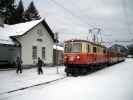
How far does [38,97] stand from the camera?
9.56 metres

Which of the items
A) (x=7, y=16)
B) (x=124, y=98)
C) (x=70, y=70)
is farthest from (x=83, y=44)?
(x=7, y=16)

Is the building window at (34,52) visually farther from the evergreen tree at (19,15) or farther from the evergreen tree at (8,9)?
the evergreen tree at (19,15)

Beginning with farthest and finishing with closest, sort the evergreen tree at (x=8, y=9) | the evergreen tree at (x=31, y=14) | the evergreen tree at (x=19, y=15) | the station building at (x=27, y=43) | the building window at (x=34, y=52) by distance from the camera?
1. the evergreen tree at (x=31, y=14)
2. the evergreen tree at (x=19, y=15)
3. the evergreen tree at (x=8, y=9)
4. the building window at (x=34, y=52)
5. the station building at (x=27, y=43)

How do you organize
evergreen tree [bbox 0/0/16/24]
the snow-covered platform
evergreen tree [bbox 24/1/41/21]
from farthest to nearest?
evergreen tree [bbox 24/1/41/21]
evergreen tree [bbox 0/0/16/24]
the snow-covered platform

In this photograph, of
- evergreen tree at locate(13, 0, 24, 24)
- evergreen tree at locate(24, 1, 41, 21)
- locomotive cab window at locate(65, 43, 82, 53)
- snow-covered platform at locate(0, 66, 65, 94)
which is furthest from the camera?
evergreen tree at locate(24, 1, 41, 21)

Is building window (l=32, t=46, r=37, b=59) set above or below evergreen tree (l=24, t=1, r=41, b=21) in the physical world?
below

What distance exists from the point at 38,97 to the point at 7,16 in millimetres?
51512

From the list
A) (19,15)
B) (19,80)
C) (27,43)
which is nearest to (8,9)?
(19,15)

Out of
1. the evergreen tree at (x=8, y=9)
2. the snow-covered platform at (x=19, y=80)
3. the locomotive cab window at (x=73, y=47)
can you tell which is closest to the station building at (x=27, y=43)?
the snow-covered platform at (x=19, y=80)

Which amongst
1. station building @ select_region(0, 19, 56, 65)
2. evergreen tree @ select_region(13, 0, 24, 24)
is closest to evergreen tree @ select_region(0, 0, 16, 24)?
evergreen tree @ select_region(13, 0, 24, 24)

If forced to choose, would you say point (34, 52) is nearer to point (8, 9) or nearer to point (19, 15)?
point (8, 9)

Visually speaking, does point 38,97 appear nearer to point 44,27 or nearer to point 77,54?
point 77,54

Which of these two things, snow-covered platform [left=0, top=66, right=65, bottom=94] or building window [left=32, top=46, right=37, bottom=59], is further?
building window [left=32, top=46, right=37, bottom=59]

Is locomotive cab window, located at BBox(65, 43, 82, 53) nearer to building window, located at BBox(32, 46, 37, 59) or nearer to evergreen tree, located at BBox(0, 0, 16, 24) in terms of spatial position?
building window, located at BBox(32, 46, 37, 59)
